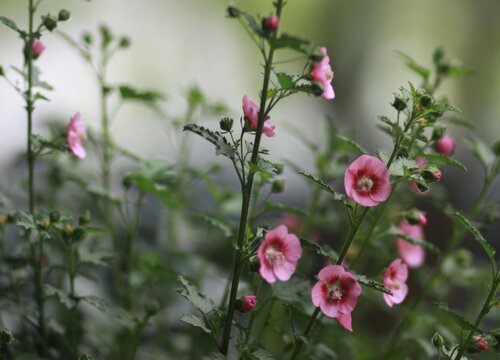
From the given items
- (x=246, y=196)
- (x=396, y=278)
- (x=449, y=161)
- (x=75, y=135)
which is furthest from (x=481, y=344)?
(x=75, y=135)

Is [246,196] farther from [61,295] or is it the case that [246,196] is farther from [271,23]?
[61,295]

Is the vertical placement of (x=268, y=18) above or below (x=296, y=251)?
above

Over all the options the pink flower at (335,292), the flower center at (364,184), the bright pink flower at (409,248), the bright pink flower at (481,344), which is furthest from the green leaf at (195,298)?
the bright pink flower at (409,248)

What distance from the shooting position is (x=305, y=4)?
3545mm

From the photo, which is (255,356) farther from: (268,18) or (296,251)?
(268,18)

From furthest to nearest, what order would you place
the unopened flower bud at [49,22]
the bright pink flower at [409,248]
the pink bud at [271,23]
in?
the bright pink flower at [409,248] < the unopened flower bud at [49,22] < the pink bud at [271,23]

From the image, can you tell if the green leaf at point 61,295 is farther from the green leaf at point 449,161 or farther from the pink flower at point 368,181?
the green leaf at point 449,161

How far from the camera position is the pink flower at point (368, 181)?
771 mm

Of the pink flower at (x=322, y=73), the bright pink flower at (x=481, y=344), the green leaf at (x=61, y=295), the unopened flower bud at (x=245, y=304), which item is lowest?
the green leaf at (x=61, y=295)

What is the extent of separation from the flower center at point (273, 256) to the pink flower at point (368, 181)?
4.7 inches

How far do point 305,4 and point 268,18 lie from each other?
296cm

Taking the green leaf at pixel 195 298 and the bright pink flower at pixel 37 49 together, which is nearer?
the green leaf at pixel 195 298

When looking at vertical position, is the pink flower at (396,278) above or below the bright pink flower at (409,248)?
above

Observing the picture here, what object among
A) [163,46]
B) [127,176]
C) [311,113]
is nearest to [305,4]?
[311,113]
